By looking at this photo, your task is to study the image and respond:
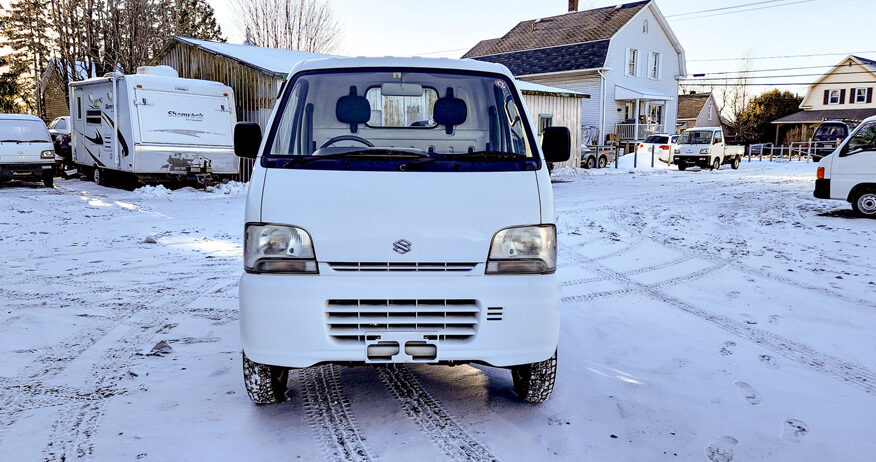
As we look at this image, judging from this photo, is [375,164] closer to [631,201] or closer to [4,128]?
[631,201]

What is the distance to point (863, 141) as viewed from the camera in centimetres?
1265

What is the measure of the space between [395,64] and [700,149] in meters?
26.9

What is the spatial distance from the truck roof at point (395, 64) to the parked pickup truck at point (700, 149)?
87.1 feet

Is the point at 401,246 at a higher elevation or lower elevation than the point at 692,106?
lower

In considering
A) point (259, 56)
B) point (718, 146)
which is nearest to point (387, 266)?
point (259, 56)

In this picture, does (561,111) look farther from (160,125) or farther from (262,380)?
(262,380)

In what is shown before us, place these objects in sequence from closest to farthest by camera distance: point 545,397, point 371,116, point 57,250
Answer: point 545,397 → point 371,116 → point 57,250

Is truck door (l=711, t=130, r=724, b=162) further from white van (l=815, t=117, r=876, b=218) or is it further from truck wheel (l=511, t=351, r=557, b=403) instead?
truck wheel (l=511, t=351, r=557, b=403)

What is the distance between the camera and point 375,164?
3.69 meters

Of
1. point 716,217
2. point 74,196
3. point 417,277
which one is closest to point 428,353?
point 417,277

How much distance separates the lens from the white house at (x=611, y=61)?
36.2 m

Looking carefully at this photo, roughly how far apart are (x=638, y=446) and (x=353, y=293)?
1.73 metres

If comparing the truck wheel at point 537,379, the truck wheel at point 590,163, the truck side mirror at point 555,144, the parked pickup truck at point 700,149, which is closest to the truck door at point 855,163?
the truck side mirror at point 555,144

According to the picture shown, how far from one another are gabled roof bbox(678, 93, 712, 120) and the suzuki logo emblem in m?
59.7
